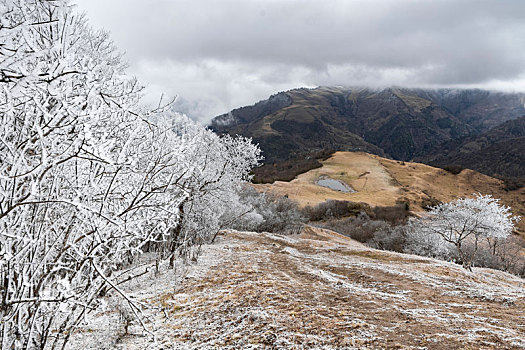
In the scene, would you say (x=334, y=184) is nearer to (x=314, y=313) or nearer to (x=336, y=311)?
(x=336, y=311)

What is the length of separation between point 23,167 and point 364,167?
89.5 metres

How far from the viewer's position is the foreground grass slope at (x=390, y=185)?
195 ft

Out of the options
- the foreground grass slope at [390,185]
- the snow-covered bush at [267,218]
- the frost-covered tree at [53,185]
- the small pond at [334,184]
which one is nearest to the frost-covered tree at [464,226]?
the snow-covered bush at [267,218]

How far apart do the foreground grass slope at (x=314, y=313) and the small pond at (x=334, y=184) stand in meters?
58.6

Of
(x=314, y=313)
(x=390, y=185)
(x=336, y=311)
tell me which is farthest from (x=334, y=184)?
(x=314, y=313)

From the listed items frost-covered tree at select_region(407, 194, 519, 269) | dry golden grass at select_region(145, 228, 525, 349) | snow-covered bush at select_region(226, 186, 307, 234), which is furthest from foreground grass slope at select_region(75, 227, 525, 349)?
snow-covered bush at select_region(226, 186, 307, 234)

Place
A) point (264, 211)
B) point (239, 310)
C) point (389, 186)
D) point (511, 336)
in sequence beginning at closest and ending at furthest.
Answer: point (511, 336) → point (239, 310) → point (264, 211) → point (389, 186)

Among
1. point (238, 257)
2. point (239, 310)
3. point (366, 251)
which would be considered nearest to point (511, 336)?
point (239, 310)

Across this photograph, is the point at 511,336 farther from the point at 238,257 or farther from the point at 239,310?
the point at 238,257

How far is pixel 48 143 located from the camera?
2756 millimetres

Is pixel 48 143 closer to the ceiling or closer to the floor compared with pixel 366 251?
closer to the ceiling

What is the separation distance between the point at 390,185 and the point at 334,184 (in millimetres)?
13690

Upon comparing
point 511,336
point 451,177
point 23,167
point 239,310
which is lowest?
point 239,310

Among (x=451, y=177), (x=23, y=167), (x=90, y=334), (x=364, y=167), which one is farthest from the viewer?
(x=364, y=167)
